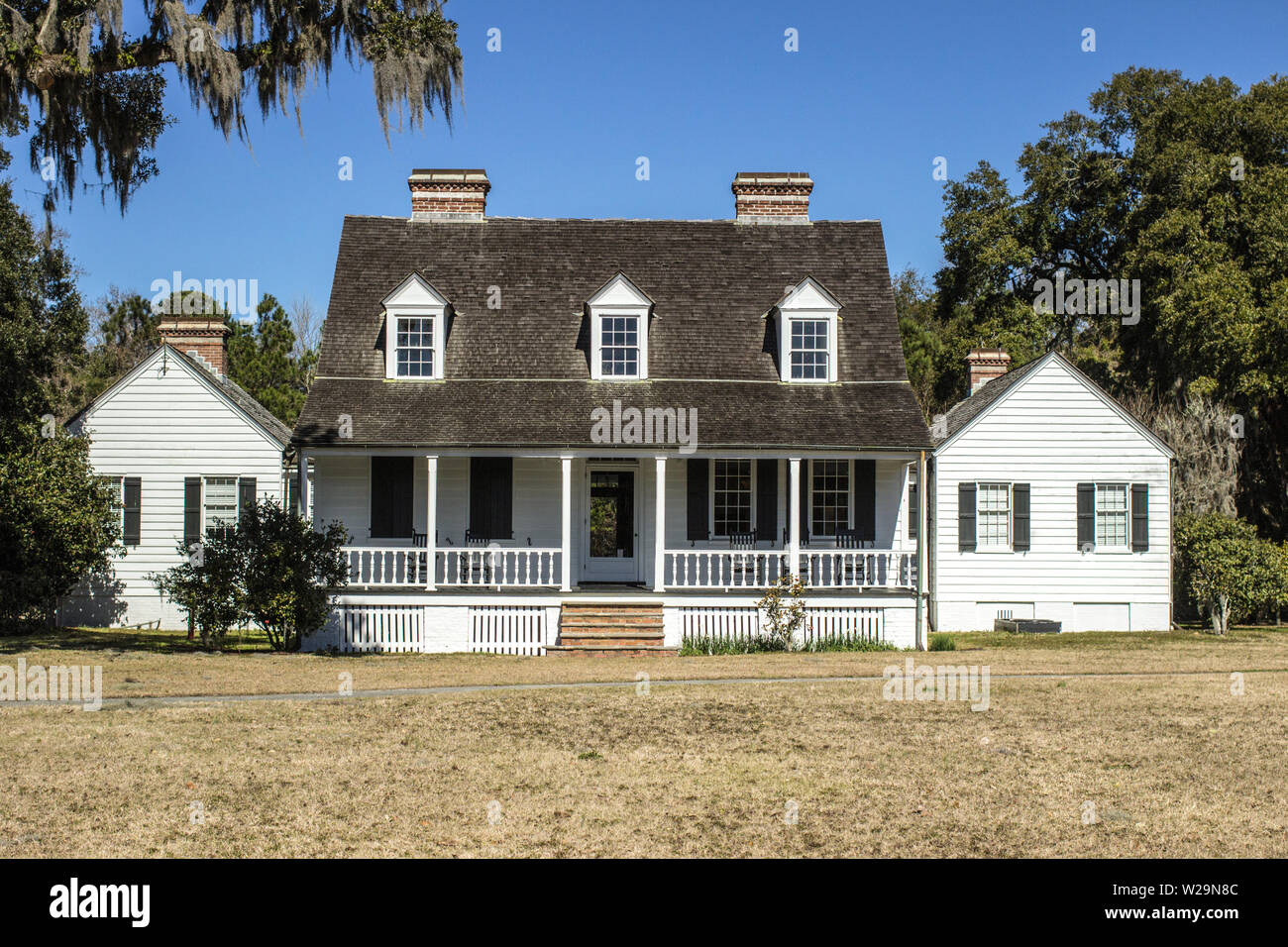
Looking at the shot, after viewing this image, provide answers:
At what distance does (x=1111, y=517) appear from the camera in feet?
77.9

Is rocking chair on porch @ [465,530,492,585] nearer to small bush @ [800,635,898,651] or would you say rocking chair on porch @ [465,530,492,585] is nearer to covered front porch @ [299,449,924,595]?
covered front porch @ [299,449,924,595]

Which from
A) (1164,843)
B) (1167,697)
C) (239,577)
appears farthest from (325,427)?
(1164,843)

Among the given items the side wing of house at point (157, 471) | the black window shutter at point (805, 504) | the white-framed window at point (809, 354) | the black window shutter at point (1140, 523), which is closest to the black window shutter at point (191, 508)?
the side wing of house at point (157, 471)

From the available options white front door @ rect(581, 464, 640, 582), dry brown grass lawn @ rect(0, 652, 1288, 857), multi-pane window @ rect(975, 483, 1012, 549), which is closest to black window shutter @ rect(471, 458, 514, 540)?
white front door @ rect(581, 464, 640, 582)

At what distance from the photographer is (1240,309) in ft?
86.6

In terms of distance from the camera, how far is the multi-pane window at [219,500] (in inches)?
910

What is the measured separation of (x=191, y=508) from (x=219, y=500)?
22.0 inches

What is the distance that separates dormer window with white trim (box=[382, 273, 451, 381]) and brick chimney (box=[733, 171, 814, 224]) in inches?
284

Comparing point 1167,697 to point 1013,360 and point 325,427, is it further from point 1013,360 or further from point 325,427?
point 1013,360

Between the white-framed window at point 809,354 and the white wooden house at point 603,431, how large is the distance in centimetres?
5

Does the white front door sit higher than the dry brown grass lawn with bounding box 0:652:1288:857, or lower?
higher

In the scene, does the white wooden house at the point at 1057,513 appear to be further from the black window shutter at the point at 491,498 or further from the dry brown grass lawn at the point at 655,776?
the dry brown grass lawn at the point at 655,776

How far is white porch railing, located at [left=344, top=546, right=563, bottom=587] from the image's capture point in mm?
19594

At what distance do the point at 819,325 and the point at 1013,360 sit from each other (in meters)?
13.6
